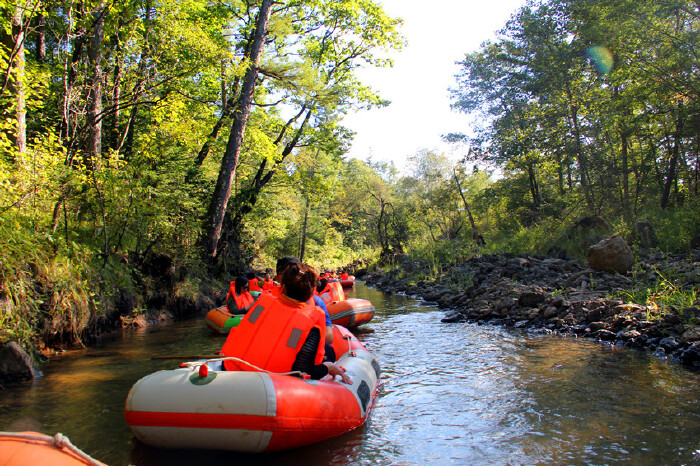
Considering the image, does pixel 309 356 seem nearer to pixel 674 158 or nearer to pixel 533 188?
pixel 674 158

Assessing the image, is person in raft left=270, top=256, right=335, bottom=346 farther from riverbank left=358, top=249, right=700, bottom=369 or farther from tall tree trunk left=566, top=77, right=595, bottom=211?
tall tree trunk left=566, top=77, right=595, bottom=211

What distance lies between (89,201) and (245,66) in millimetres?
4761

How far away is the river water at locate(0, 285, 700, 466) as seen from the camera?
3625 millimetres

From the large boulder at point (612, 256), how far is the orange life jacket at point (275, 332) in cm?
839

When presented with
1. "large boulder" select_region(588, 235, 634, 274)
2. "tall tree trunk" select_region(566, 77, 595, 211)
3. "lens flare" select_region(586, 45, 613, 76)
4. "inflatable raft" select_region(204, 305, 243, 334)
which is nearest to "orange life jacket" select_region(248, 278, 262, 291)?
"inflatable raft" select_region(204, 305, 243, 334)

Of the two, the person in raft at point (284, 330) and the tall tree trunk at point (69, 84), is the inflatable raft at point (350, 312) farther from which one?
the tall tree trunk at point (69, 84)

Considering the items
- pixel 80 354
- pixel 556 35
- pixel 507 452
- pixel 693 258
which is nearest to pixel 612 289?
pixel 693 258

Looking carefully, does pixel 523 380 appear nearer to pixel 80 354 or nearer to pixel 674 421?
pixel 674 421

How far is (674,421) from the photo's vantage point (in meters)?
3.96

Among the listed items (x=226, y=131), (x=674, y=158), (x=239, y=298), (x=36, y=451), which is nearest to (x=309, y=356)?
(x=36, y=451)

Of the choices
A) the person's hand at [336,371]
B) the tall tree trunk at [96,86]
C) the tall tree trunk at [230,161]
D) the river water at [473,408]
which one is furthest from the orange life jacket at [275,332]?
the tall tree trunk at [230,161]

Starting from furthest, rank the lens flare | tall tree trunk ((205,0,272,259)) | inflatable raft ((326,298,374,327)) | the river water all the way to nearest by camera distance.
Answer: the lens flare < tall tree trunk ((205,0,272,259)) < inflatable raft ((326,298,374,327)) < the river water

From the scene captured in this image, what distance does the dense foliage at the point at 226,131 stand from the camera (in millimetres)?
7559

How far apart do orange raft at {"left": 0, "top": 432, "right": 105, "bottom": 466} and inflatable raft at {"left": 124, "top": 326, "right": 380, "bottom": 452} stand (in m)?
1.37
